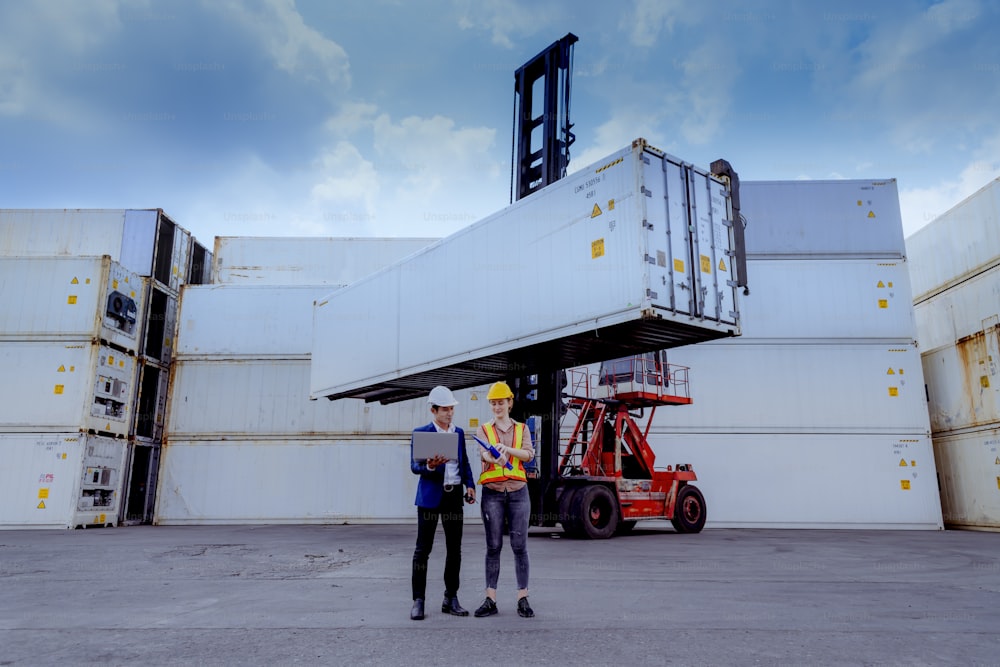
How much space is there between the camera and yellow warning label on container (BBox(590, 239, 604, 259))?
7.82m

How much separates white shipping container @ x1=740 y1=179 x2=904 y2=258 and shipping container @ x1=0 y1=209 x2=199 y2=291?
14302 millimetres

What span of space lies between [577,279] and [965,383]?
434 inches

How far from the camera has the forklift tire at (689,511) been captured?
1212cm

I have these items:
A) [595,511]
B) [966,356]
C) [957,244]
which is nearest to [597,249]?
[595,511]

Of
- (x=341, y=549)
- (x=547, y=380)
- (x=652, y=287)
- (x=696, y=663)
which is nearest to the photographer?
(x=696, y=663)

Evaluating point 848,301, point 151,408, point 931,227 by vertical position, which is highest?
point 931,227

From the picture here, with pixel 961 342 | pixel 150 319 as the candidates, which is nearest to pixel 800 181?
pixel 961 342

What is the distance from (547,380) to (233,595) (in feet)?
23.0

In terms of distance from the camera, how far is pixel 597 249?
7863 mm

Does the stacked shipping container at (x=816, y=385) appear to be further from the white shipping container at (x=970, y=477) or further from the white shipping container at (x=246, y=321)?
the white shipping container at (x=246, y=321)

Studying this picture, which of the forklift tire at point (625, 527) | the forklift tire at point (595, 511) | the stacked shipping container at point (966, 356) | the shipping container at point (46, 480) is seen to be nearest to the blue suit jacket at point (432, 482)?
the forklift tire at point (595, 511)

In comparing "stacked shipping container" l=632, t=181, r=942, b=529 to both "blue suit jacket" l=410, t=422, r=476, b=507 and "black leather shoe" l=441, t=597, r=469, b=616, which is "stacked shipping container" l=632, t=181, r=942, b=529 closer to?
"black leather shoe" l=441, t=597, r=469, b=616

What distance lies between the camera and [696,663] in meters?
3.04

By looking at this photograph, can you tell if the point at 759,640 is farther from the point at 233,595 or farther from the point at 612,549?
the point at 612,549
